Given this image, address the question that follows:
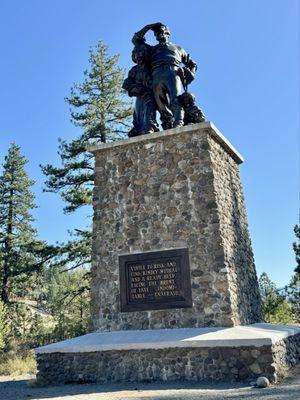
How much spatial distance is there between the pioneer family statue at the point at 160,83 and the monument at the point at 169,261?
25mm

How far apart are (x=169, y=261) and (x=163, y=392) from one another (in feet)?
9.50

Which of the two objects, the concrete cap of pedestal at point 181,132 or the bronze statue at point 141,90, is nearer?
the concrete cap of pedestal at point 181,132

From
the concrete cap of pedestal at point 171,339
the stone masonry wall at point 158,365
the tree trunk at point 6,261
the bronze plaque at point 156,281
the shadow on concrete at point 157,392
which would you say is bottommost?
the shadow on concrete at point 157,392

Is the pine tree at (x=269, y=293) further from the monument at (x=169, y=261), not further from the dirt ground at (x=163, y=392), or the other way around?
the dirt ground at (x=163, y=392)

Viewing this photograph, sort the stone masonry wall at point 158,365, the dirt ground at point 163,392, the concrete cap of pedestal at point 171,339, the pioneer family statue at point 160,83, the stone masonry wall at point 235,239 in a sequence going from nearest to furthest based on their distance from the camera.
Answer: the dirt ground at point 163,392 < the stone masonry wall at point 158,365 < the concrete cap of pedestal at point 171,339 < the stone masonry wall at point 235,239 < the pioneer family statue at point 160,83

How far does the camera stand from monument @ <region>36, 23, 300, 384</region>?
745 cm

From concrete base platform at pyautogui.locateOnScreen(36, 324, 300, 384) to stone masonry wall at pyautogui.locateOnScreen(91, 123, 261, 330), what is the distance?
0.53 metres

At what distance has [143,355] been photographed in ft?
25.1

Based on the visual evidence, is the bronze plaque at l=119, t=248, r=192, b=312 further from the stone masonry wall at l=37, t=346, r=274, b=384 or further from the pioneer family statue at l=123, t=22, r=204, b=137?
the pioneer family statue at l=123, t=22, r=204, b=137

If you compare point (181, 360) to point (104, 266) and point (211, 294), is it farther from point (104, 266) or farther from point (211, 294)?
point (104, 266)

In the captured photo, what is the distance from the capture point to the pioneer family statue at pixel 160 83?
33.9ft

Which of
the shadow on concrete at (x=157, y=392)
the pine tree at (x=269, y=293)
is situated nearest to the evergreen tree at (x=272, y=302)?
the pine tree at (x=269, y=293)

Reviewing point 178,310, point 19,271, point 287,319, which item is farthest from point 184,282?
point 19,271

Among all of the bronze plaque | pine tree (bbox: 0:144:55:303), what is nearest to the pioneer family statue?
the bronze plaque
